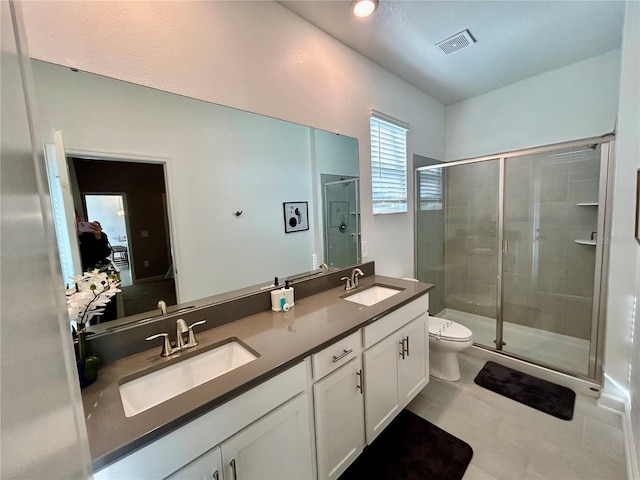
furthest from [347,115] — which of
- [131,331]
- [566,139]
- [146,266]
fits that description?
[566,139]

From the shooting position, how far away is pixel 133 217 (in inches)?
46.9

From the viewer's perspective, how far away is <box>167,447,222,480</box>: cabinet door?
800 mm

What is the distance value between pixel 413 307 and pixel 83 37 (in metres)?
2.11

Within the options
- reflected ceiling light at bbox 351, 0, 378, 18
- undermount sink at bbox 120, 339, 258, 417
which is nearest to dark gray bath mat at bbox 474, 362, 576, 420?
undermount sink at bbox 120, 339, 258, 417

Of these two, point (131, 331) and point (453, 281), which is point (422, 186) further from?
point (131, 331)

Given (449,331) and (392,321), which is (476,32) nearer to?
(392,321)

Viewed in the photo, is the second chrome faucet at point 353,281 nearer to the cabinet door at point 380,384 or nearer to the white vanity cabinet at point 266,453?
the cabinet door at point 380,384

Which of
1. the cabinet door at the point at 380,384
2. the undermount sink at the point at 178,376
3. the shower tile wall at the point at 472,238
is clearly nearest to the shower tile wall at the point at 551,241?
the shower tile wall at the point at 472,238

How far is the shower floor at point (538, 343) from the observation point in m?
2.30

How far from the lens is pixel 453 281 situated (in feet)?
10.9

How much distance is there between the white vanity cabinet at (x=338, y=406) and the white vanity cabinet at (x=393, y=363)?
3.0 inches

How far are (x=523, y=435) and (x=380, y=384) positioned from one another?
3.32ft

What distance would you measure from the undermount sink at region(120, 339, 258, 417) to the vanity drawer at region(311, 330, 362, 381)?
0.91 ft

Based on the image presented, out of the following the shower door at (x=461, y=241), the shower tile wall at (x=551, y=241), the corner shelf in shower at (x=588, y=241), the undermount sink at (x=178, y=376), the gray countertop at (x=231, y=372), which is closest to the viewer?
the gray countertop at (x=231, y=372)
